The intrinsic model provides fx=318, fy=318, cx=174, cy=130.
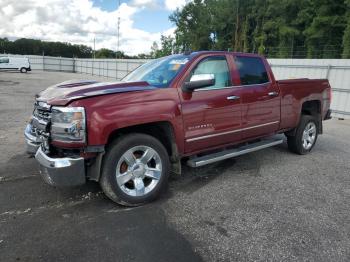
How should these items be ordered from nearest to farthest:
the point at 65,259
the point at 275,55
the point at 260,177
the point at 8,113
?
the point at 65,259
the point at 260,177
the point at 8,113
the point at 275,55

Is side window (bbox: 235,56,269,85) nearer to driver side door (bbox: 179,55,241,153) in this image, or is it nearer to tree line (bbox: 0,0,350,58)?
driver side door (bbox: 179,55,241,153)

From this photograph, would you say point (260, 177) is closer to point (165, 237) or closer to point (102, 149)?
point (165, 237)

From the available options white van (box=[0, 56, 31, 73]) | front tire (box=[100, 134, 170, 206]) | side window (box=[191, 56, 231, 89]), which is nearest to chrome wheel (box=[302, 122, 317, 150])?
side window (box=[191, 56, 231, 89])

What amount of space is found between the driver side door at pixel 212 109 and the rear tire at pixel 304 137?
1841 millimetres

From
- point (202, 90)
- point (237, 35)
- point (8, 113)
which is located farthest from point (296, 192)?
point (237, 35)

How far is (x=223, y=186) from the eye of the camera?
461cm

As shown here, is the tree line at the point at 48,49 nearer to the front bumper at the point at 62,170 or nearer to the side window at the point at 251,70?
the side window at the point at 251,70

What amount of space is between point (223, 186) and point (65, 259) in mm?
2456

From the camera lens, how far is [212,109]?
14.5 ft

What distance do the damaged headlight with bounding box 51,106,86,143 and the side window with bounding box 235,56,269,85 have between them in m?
2.66

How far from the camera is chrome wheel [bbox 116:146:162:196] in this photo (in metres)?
3.77

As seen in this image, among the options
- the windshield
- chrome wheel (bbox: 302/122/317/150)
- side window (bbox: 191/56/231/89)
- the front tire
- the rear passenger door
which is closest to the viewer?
the front tire

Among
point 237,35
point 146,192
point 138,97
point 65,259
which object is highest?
point 237,35

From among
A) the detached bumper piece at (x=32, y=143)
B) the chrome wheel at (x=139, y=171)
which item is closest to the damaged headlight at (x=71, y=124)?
the chrome wheel at (x=139, y=171)
